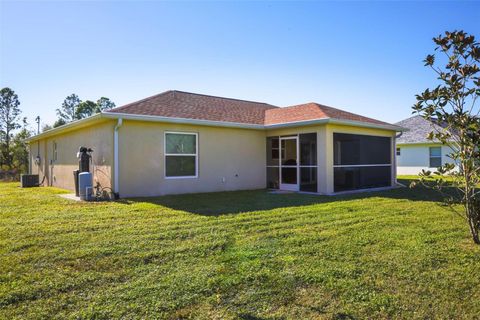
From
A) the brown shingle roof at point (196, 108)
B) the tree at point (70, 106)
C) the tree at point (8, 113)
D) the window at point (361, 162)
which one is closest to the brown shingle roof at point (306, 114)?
the brown shingle roof at point (196, 108)

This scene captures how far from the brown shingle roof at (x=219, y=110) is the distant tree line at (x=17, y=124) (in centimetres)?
1268

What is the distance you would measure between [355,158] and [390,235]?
8.14 m

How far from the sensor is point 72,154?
14164 millimetres

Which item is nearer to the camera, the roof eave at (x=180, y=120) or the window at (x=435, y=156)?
the roof eave at (x=180, y=120)

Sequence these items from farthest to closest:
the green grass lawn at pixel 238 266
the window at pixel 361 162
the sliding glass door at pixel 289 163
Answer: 1. the sliding glass door at pixel 289 163
2. the window at pixel 361 162
3. the green grass lawn at pixel 238 266

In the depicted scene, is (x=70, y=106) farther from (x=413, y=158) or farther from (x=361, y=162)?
(x=361, y=162)

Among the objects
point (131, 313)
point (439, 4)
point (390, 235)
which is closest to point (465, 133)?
point (390, 235)

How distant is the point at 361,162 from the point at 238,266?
10870 millimetres

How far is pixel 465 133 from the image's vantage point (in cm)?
488

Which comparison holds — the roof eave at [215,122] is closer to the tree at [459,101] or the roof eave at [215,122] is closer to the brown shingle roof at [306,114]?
the brown shingle roof at [306,114]

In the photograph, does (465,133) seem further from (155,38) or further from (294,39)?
(155,38)


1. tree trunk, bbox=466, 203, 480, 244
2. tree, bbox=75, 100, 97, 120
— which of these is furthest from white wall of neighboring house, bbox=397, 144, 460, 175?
tree, bbox=75, 100, 97, 120

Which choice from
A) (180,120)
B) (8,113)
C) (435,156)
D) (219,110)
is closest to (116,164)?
(180,120)

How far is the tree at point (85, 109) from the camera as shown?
44250mm
